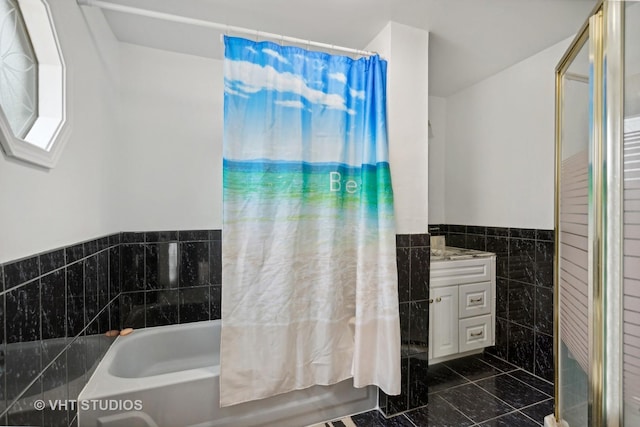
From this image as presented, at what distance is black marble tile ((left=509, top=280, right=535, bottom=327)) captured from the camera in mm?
2119

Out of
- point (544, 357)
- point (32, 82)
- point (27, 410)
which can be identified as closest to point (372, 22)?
point (32, 82)

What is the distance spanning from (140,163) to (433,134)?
2.70 metres

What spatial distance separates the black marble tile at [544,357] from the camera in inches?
77.5

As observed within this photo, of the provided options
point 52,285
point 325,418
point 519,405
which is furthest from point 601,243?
point 52,285

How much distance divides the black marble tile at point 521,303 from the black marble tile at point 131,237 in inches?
112

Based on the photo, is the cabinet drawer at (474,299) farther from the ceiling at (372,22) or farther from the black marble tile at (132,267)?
the black marble tile at (132,267)

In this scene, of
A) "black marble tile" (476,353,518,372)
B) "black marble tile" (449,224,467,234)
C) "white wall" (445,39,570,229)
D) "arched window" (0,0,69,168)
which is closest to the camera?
"arched window" (0,0,69,168)

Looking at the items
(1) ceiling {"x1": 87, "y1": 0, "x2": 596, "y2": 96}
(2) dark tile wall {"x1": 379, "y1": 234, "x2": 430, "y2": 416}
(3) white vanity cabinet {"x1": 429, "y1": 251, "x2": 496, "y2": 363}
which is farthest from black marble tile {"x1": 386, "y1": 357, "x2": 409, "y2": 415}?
(1) ceiling {"x1": 87, "y1": 0, "x2": 596, "y2": 96}

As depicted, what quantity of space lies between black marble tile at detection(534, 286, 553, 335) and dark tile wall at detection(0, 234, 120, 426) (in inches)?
108

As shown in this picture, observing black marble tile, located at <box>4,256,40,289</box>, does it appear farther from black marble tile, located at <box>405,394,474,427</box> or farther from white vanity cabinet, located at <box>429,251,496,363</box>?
white vanity cabinet, located at <box>429,251,496,363</box>

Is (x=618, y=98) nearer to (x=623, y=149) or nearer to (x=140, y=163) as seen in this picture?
(x=623, y=149)

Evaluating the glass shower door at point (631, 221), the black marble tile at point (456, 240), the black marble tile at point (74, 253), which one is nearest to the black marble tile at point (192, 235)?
the black marble tile at point (74, 253)

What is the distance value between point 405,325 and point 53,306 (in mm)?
1686

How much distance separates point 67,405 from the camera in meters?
1.15
